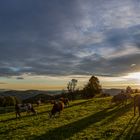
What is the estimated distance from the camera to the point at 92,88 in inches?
5207

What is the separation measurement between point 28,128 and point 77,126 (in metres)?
5.56

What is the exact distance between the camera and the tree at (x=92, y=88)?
131m

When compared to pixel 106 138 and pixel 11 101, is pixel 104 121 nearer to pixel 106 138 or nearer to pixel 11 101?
pixel 106 138

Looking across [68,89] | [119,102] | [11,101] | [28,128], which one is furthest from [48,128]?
[68,89]

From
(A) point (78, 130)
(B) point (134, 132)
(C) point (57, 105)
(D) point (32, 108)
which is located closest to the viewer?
(B) point (134, 132)

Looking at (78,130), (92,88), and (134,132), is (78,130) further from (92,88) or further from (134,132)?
(92,88)

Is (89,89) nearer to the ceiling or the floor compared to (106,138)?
nearer to the ceiling

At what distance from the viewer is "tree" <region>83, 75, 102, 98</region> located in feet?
431

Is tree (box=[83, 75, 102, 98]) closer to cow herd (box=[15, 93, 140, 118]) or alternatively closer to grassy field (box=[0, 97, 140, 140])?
cow herd (box=[15, 93, 140, 118])

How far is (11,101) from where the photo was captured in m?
142

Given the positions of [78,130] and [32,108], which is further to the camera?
[32,108]

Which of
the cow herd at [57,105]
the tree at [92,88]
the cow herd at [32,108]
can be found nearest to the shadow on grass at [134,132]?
the cow herd at [57,105]

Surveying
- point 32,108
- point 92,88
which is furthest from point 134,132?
point 92,88

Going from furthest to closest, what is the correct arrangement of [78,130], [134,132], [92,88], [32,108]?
1. [92,88]
2. [32,108]
3. [78,130]
4. [134,132]
